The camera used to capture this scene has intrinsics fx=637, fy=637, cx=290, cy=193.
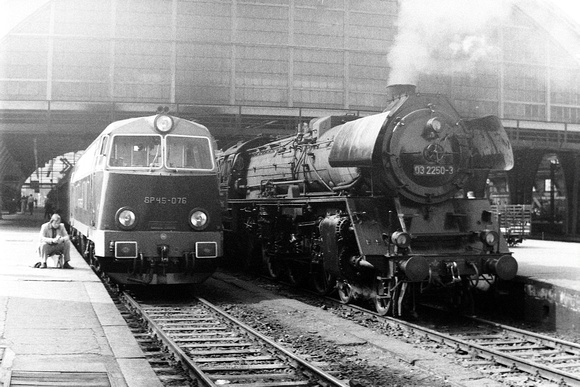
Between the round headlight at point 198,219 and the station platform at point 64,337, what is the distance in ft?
5.67

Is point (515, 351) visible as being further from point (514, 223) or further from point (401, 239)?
point (514, 223)

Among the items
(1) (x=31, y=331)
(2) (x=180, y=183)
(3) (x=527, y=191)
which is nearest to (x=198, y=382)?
(1) (x=31, y=331)

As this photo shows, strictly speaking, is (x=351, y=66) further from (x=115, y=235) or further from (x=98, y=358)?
(x=98, y=358)

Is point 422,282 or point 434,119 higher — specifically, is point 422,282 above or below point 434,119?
below

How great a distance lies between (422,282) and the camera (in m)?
9.02

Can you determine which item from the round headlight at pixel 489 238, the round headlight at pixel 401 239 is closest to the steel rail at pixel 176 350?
the round headlight at pixel 401 239

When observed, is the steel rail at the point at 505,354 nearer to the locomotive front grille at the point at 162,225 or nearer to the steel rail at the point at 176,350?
the steel rail at the point at 176,350

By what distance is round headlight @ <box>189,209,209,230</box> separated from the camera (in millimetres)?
10203

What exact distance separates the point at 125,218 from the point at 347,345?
421 centimetres

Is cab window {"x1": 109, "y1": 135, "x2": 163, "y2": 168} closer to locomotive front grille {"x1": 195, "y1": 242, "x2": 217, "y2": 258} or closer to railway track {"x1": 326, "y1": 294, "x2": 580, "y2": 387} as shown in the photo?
locomotive front grille {"x1": 195, "y1": 242, "x2": 217, "y2": 258}

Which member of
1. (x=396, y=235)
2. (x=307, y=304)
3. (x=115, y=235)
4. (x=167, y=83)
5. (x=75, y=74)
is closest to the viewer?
(x=396, y=235)

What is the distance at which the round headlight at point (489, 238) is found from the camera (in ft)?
30.3

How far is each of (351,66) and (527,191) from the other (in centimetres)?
1071

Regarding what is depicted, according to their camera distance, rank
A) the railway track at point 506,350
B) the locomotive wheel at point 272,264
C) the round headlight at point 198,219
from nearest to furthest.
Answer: the railway track at point 506,350
the round headlight at point 198,219
the locomotive wheel at point 272,264
